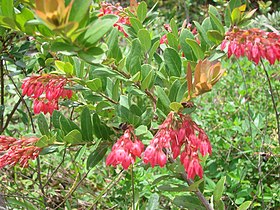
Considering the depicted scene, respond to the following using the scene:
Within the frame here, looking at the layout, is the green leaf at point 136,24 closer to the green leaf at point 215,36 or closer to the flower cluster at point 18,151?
the green leaf at point 215,36

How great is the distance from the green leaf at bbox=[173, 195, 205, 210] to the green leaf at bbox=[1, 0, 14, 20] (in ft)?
1.98

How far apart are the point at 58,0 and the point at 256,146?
126 centimetres

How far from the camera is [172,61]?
3.21ft

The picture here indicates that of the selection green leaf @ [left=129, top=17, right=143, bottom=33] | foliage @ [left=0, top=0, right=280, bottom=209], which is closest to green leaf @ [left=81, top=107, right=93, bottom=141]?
foliage @ [left=0, top=0, right=280, bottom=209]

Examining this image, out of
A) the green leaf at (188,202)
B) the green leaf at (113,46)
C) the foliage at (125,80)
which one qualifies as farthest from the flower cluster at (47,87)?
the green leaf at (188,202)

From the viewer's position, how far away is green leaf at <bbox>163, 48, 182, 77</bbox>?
0.97 m

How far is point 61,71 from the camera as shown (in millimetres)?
1027

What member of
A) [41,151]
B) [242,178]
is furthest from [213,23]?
[242,178]

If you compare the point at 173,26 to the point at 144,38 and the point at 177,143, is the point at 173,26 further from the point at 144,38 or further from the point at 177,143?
the point at 177,143

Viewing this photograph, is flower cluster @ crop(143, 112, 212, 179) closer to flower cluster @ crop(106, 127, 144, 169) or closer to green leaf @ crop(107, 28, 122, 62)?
flower cluster @ crop(106, 127, 144, 169)

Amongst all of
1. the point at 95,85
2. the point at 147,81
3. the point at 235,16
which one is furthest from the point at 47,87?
the point at 235,16

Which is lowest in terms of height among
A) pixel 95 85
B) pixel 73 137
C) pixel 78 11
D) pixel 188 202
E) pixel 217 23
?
pixel 188 202

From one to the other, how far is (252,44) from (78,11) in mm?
460

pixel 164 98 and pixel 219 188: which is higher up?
pixel 164 98
